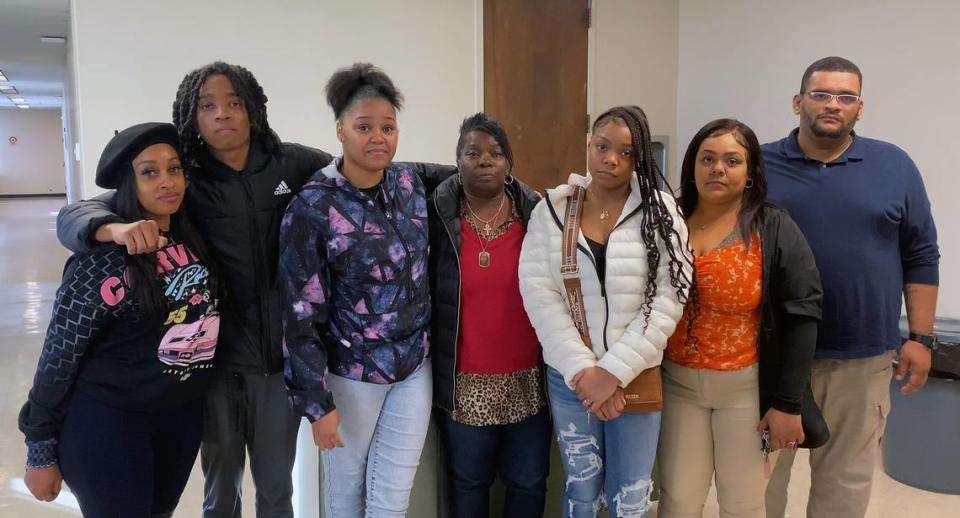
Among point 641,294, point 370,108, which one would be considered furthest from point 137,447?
point 641,294

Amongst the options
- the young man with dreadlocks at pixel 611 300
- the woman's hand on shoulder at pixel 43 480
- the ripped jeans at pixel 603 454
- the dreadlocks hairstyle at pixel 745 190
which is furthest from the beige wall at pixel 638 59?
the woman's hand on shoulder at pixel 43 480

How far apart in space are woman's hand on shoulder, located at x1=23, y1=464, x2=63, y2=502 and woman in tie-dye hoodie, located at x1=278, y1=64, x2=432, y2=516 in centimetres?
54

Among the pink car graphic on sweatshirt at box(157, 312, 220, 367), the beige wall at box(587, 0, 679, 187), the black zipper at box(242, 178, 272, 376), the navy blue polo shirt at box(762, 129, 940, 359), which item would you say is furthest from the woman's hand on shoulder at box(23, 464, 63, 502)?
the beige wall at box(587, 0, 679, 187)

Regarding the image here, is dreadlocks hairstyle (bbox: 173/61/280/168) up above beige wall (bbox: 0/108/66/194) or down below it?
below

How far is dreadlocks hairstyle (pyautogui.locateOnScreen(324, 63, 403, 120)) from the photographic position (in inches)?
64.4

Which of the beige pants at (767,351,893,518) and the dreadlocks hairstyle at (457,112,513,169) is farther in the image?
the beige pants at (767,351,893,518)

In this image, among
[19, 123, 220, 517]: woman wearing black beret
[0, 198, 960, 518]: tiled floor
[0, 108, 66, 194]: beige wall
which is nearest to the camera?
[19, 123, 220, 517]: woman wearing black beret

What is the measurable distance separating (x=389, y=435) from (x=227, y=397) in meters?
0.47

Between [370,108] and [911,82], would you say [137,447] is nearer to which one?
[370,108]

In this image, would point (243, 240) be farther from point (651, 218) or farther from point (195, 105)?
point (651, 218)

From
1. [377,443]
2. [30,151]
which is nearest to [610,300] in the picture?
[377,443]

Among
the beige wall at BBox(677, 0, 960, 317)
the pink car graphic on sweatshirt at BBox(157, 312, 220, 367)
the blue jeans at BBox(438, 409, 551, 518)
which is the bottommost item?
the blue jeans at BBox(438, 409, 551, 518)

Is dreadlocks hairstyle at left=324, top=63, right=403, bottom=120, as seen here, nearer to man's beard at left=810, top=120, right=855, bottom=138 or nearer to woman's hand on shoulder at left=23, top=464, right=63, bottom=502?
woman's hand on shoulder at left=23, top=464, right=63, bottom=502

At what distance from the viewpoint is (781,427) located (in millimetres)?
1643
